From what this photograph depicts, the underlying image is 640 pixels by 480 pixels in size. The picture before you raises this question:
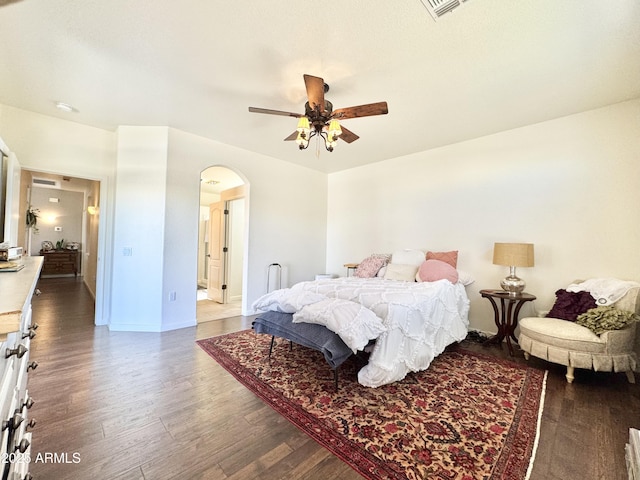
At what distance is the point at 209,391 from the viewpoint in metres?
2.20

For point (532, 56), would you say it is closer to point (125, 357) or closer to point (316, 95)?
point (316, 95)

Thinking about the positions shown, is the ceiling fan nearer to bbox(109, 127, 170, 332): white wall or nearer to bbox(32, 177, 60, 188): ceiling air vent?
bbox(109, 127, 170, 332): white wall

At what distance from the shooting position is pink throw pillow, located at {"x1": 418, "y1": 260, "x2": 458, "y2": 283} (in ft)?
11.3

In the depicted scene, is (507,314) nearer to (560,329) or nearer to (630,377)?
(560,329)

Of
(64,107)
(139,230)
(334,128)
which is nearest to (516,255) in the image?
(334,128)

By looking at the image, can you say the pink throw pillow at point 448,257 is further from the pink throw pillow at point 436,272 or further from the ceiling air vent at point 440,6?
the ceiling air vent at point 440,6

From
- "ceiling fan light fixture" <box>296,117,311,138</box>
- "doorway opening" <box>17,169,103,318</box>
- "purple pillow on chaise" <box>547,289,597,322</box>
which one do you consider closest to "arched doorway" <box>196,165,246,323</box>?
"ceiling fan light fixture" <box>296,117,311,138</box>

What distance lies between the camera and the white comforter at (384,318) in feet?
7.22

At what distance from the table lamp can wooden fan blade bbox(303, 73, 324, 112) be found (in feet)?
8.78

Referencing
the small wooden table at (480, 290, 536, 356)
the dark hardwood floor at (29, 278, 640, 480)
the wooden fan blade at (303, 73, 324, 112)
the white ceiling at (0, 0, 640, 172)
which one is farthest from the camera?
the small wooden table at (480, 290, 536, 356)

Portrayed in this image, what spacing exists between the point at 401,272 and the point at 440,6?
115 inches

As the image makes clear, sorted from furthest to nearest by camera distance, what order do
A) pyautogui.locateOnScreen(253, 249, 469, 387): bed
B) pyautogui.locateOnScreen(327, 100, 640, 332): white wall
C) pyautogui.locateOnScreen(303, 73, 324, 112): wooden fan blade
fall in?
pyautogui.locateOnScreen(327, 100, 640, 332): white wall → pyautogui.locateOnScreen(253, 249, 469, 387): bed → pyautogui.locateOnScreen(303, 73, 324, 112): wooden fan blade

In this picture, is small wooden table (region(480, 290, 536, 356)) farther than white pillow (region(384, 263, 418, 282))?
No

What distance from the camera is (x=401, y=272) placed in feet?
12.6
